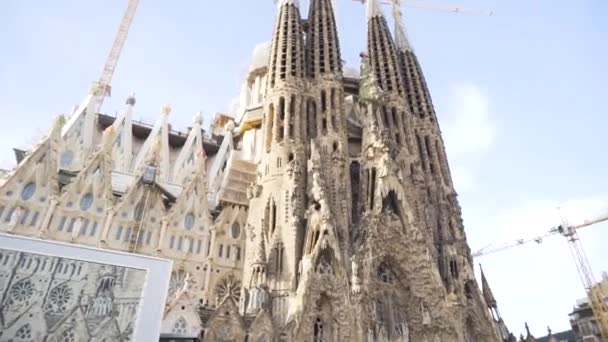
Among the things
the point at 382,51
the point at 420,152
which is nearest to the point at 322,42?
the point at 382,51

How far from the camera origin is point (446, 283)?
23078mm

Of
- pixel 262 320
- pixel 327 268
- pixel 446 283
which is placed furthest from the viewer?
pixel 446 283

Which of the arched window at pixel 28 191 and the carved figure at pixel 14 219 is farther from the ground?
the arched window at pixel 28 191

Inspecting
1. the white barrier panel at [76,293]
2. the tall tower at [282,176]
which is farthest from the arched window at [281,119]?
the white barrier panel at [76,293]

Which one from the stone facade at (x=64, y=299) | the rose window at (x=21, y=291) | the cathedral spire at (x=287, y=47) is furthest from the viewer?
the cathedral spire at (x=287, y=47)

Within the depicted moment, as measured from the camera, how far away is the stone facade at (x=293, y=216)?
63.0ft

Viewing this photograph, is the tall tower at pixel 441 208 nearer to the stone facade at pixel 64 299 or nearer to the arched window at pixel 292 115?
the arched window at pixel 292 115

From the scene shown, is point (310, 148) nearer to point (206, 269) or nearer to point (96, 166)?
point (206, 269)

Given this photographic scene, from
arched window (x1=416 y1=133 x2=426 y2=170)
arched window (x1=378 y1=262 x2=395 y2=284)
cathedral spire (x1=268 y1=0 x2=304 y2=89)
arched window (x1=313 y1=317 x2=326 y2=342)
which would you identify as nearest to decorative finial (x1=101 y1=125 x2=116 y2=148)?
cathedral spire (x1=268 y1=0 x2=304 y2=89)

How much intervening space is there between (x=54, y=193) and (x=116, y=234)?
339 cm

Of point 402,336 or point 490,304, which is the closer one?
point 402,336

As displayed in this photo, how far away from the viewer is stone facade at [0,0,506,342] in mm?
19188

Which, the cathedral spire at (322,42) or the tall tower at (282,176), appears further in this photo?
the cathedral spire at (322,42)

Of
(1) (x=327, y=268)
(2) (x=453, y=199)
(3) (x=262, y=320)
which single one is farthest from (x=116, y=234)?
(2) (x=453, y=199)
